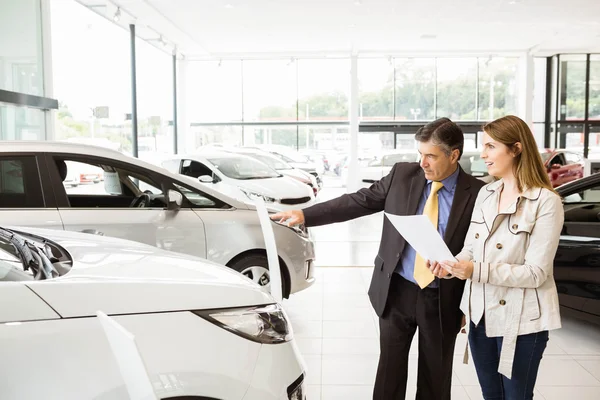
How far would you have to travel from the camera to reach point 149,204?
4730mm

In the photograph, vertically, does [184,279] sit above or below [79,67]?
below

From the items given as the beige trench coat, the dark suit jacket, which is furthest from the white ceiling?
the beige trench coat

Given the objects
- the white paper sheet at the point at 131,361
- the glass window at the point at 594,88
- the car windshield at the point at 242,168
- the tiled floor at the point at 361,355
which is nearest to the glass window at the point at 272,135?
the glass window at the point at 594,88

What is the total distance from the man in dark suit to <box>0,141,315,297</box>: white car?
1918 millimetres

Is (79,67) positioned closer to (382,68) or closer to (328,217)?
(328,217)

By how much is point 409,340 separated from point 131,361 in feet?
5.58

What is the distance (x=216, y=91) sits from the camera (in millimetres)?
22078

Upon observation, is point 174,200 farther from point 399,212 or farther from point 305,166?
point 305,166

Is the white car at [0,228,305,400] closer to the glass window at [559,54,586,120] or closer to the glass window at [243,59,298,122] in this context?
the glass window at [243,59,298,122]

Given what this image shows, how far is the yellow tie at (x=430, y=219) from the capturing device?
261cm

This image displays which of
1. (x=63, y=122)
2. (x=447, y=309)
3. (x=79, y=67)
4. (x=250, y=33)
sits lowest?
(x=447, y=309)

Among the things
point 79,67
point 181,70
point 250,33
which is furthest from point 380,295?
point 181,70

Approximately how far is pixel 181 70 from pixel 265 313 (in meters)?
19.7

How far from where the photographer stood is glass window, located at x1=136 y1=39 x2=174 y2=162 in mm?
16000
